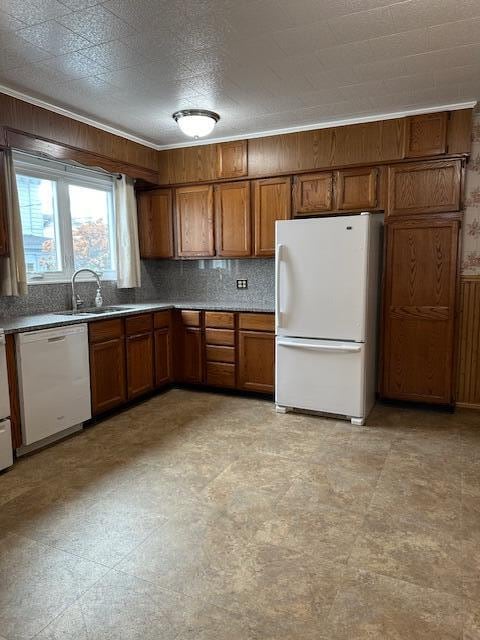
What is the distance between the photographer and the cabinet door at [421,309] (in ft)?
11.2

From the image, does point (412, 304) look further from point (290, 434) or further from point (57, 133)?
point (57, 133)

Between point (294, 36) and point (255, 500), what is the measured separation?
2434mm

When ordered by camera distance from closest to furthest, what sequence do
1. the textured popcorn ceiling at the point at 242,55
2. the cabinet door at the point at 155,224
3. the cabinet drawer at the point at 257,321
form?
the textured popcorn ceiling at the point at 242,55 → the cabinet drawer at the point at 257,321 → the cabinet door at the point at 155,224

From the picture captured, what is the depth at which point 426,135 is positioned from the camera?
3.33 metres

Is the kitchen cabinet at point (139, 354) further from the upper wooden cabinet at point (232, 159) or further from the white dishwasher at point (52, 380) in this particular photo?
the upper wooden cabinet at point (232, 159)

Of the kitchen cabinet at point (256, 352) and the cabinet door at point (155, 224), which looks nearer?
the kitchen cabinet at point (256, 352)

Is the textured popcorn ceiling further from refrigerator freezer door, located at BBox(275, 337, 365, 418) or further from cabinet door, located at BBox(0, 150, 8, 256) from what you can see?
refrigerator freezer door, located at BBox(275, 337, 365, 418)

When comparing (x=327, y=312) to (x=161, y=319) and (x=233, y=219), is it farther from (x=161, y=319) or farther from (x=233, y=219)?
(x=161, y=319)

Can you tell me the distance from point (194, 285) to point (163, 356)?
38.2 inches

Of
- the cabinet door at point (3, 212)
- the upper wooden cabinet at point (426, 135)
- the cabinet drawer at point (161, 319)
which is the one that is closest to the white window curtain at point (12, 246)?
the cabinet door at point (3, 212)

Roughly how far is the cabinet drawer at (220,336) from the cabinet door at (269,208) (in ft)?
2.58

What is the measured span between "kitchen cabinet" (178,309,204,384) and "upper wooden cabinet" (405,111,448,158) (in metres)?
2.27

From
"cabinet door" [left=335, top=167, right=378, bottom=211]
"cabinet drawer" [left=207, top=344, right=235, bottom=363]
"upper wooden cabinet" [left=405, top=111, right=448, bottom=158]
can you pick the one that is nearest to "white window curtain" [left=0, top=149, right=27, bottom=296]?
"cabinet drawer" [left=207, top=344, right=235, bottom=363]

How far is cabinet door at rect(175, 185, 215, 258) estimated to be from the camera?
423 centimetres
